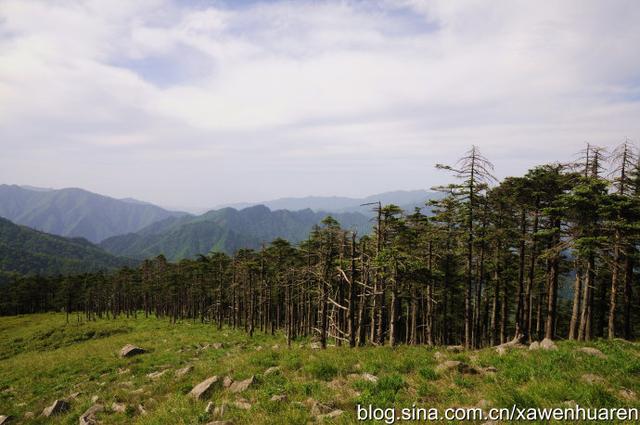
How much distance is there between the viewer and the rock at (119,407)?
1259 centimetres

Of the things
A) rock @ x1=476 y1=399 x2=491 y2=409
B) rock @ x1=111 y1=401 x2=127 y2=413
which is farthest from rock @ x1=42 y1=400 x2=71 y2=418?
rock @ x1=476 y1=399 x2=491 y2=409

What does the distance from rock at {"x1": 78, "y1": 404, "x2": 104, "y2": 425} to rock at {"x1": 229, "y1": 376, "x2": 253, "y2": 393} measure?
509 centimetres

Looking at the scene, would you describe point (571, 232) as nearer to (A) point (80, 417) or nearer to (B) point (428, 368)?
(B) point (428, 368)

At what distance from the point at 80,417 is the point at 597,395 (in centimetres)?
1719

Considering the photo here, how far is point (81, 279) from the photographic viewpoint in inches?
3324

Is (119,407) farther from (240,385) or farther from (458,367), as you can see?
(458,367)

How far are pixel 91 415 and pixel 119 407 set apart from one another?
0.95 m

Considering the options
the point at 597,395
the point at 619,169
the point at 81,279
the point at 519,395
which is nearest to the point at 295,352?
the point at 519,395

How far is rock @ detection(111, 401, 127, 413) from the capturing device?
12.6m

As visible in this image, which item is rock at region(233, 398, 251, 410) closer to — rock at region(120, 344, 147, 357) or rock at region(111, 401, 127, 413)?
rock at region(111, 401, 127, 413)

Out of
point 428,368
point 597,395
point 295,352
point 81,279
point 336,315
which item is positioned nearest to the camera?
point 597,395

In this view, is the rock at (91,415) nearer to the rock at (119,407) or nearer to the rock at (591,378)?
the rock at (119,407)

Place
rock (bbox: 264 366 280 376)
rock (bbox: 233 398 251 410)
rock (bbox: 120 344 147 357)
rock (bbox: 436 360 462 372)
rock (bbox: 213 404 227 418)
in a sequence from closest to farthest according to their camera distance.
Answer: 1. rock (bbox: 213 404 227 418)
2. rock (bbox: 233 398 251 410)
3. rock (bbox: 436 360 462 372)
4. rock (bbox: 264 366 280 376)
5. rock (bbox: 120 344 147 357)

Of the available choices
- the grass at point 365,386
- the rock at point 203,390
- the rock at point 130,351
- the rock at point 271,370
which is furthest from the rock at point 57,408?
the rock at point 130,351
